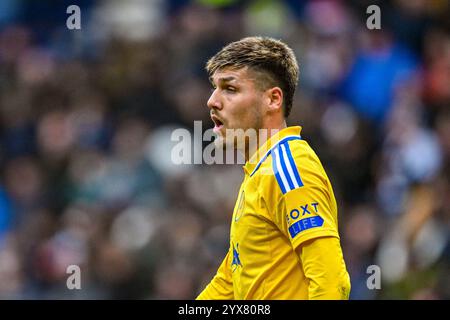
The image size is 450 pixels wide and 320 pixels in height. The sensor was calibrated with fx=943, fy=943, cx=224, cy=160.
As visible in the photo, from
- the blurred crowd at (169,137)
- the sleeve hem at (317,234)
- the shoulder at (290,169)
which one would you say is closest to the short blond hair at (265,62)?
the shoulder at (290,169)

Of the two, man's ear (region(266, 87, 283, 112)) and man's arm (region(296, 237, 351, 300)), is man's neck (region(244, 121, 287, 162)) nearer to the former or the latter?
man's ear (region(266, 87, 283, 112))

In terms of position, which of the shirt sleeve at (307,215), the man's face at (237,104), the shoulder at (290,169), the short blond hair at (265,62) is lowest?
the shirt sleeve at (307,215)

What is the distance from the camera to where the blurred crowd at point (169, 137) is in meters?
7.99

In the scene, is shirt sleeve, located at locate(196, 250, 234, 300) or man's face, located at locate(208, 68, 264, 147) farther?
shirt sleeve, located at locate(196, 250, 234, 300)

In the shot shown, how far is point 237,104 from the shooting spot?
14.2 feet

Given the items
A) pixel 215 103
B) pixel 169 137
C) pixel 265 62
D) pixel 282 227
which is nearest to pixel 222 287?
pixel 282 227

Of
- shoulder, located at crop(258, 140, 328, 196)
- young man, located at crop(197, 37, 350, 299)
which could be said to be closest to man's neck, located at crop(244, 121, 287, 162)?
young man, located at crop(197, 37, 350, 299)

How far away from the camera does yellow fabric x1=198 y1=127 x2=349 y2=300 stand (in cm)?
380

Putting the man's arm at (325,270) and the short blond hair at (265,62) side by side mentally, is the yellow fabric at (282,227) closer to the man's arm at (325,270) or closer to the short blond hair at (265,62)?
the man's arm at (325,270)

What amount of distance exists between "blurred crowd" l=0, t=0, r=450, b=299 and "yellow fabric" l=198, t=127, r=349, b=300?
9.78 feet

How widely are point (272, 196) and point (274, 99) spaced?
560 mm

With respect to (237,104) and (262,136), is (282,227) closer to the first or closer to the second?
(262,136)

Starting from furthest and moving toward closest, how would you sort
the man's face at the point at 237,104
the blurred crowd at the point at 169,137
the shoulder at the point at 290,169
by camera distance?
the blurred crowd at the point at 169,137, the man's face at the point at 237,104, the shoulder at the point at 290,169
